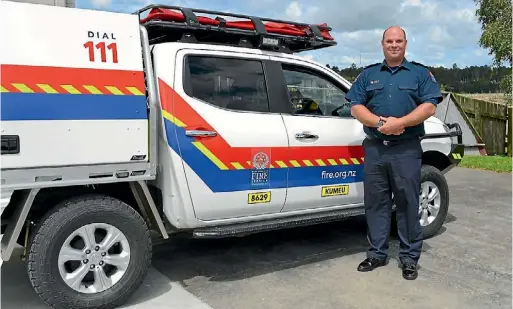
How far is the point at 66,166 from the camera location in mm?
3387

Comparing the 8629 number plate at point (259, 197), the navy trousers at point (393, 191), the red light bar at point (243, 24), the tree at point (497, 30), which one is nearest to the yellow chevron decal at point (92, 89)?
the red light bar at point (243, 24)

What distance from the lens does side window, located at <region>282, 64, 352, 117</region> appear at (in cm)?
465

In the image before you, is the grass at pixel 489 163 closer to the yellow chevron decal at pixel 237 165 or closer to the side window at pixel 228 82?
the side window at pixel 228 82

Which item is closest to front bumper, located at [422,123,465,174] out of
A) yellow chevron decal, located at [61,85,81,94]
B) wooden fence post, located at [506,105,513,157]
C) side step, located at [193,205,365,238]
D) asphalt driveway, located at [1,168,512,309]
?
asphalt driveway, located at [1,168,512,309]

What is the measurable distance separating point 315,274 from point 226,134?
4.78ft

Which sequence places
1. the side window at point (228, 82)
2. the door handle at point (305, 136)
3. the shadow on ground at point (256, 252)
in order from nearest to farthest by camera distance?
1. the side window at point (228, 82)
2. the door handle at point (305, 136)
3. the shadow on ground at point (256, 252)

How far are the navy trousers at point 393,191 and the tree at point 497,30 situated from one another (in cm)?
1092

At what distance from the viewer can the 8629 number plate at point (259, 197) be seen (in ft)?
13.9

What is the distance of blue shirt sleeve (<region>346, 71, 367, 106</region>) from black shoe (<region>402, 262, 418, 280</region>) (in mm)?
1443

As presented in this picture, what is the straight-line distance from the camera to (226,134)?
160 inches

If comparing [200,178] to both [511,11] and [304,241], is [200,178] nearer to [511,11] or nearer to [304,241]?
[304,241]

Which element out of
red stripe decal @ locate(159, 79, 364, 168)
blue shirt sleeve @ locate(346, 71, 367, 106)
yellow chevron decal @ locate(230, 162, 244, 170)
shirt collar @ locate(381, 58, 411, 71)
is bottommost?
yellow chevron decal @ locate(230, 162, 244, 170)

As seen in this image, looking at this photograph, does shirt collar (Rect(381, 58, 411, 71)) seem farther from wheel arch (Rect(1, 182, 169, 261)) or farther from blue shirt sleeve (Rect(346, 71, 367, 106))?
wheel arch (Rect(1, 182, 169, 261))

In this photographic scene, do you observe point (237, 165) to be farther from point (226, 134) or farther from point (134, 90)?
point (134, 90)
